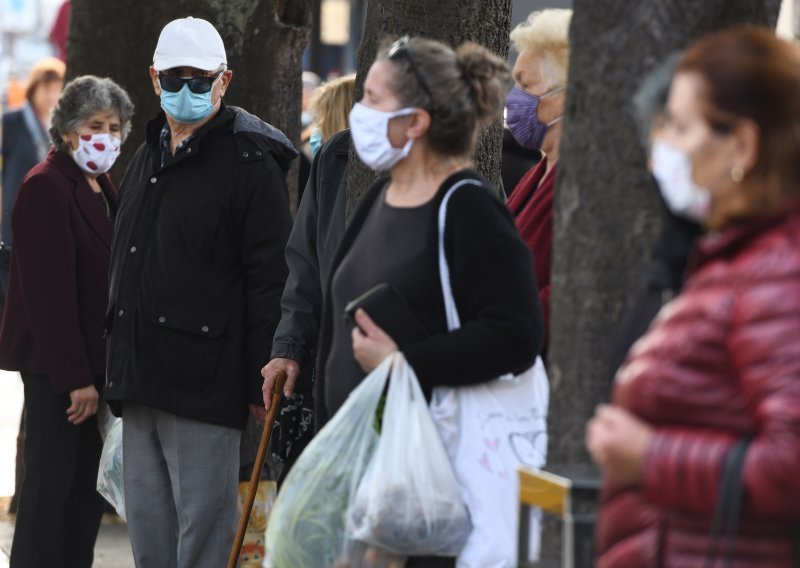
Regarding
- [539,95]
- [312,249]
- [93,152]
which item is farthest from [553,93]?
[93,152]

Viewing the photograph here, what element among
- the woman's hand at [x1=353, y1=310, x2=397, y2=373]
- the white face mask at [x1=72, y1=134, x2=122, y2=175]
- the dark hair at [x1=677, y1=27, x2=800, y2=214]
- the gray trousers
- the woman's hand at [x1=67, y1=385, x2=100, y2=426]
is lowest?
the gray trousers

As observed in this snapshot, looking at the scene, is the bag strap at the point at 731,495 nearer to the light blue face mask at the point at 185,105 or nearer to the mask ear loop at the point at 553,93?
the mask ear loop at the point at 553,93

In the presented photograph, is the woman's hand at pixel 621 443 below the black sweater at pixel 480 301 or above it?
below

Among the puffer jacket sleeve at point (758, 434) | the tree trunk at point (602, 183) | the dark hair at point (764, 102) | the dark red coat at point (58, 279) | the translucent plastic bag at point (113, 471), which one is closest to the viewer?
the puffer jacket sleeve at point (758, 434)

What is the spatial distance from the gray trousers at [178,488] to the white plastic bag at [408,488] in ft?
5.70

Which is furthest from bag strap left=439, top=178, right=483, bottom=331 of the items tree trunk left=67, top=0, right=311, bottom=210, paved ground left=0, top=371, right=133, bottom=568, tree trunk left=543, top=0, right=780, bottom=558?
paved ground left=0, top=371, right=133, bottom=568

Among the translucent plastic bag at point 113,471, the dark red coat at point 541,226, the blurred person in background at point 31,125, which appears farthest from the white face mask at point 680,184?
the blurred person in background at point 31,125

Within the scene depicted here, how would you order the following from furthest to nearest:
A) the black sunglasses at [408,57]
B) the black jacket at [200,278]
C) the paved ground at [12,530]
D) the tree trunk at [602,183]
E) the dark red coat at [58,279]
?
the paved ground at [12,530] → the dark red coat at [58,279] → the black jacket at [200,278] → the black sunglasses at [408,57] → the tree trunk at [602,183]

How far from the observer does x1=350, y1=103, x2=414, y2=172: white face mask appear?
3.66 meters

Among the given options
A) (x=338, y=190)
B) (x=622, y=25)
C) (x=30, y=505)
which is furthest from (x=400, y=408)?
(x=30, y=505)

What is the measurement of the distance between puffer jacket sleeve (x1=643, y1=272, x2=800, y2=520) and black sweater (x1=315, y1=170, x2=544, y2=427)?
1.10 meters

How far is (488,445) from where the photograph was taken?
3.52 metres

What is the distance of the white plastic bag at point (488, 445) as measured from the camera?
3.50 m

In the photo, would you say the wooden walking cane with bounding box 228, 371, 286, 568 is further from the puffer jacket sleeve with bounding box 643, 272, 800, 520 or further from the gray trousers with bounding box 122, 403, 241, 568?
the puffer jacket sleeve with bounding box 643, 272, 800, 520
